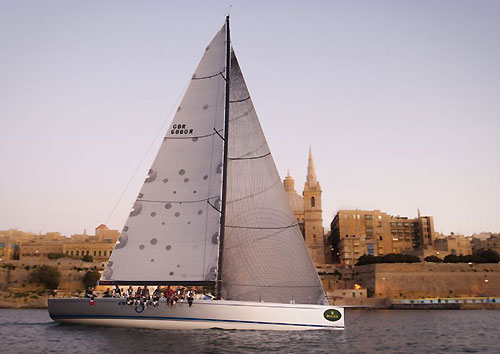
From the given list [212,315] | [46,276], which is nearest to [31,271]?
[46,276]

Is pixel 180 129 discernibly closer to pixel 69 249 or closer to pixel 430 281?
pixel 430 281

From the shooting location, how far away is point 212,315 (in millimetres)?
22438

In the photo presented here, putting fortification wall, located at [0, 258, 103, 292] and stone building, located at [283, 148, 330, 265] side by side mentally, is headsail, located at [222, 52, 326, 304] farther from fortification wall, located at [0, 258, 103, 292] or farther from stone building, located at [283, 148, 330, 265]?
stone building, located at [283, 148, 330, 265]

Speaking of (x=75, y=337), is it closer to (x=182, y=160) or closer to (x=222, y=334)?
(x=222, y=334)

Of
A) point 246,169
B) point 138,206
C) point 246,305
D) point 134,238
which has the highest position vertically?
point 246,169

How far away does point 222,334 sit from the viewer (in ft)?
74.8

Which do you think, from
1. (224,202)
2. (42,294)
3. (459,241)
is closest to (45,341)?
(224,202)

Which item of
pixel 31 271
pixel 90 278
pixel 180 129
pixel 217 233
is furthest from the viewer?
pixel 90 278

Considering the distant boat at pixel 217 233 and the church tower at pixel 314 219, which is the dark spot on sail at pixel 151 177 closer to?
the distant boat at pixel 217 233

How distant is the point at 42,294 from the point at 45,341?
53.2 metres

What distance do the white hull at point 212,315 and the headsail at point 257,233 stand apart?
0.91m

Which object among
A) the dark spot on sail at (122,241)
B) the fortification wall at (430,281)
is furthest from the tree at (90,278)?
the dark spot on sail at (122,241)

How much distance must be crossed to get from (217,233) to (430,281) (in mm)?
63583

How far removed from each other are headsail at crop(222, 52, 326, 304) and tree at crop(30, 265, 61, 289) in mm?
66068
